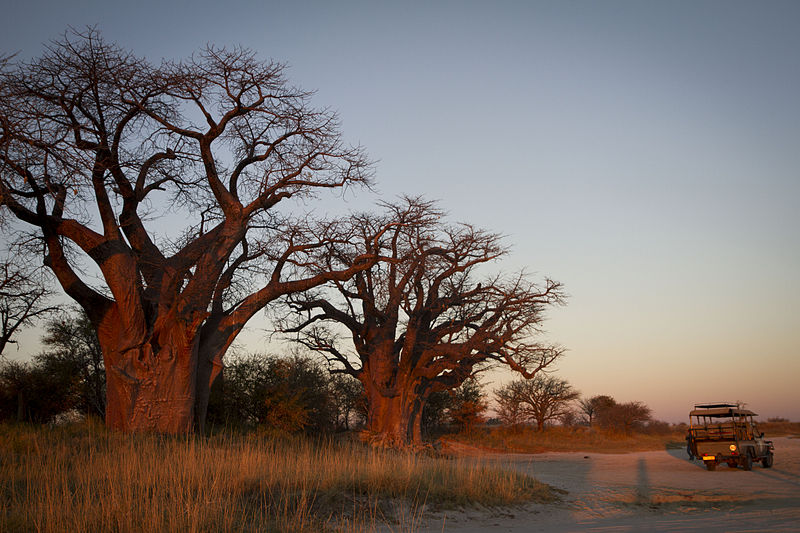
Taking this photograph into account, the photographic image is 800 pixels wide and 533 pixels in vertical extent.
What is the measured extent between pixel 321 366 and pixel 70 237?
12.9 metres

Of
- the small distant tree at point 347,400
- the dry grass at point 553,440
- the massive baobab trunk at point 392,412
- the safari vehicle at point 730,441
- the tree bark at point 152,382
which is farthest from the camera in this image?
the small distant tree at point 347,400

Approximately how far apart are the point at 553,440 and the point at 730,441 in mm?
16072

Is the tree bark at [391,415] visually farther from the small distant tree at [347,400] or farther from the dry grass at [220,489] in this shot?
the dry grass at [220,489]

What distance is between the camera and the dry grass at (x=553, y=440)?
26331 millimetres

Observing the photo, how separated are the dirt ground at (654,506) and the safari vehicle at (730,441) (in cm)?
41

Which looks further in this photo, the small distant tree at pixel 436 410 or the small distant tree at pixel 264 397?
the small distant tree at pixel 436 410

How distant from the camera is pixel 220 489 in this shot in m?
6.92

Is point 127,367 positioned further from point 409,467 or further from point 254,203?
point 409,467

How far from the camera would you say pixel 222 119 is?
1319 cm

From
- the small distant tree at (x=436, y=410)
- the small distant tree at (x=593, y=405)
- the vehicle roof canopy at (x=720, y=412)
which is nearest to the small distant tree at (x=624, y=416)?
the small distant tree at (x=593, y=405)

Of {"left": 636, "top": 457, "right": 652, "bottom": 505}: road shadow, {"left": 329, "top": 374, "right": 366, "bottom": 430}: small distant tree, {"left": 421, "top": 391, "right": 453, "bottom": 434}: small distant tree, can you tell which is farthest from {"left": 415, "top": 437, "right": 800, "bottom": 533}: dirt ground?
{"left": 329, "top": 374, "right": 366, "bottom": 430}: small distant tree

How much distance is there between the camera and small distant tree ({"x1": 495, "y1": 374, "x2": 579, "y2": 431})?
3503 centimetres

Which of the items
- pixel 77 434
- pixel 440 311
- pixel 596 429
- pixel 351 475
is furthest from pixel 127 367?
pixel 596 429

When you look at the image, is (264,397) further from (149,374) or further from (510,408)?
(510,408)
